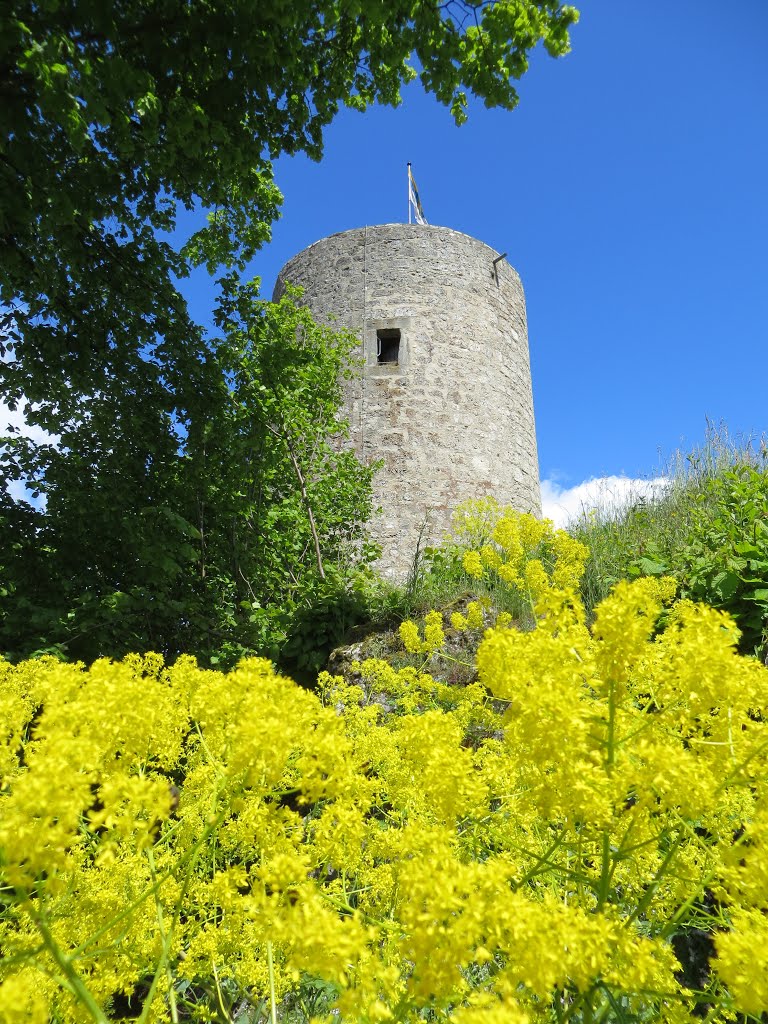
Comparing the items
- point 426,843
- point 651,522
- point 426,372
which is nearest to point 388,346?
point 426,372

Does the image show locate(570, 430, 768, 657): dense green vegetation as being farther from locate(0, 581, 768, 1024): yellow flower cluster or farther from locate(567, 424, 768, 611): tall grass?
locate(0, 581, 768, 1024): yellow flower cluster

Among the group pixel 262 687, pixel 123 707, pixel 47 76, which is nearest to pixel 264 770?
pixel 262 687

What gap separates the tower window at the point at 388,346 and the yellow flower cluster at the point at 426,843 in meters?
8.93

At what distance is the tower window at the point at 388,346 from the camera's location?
1005 centimetres

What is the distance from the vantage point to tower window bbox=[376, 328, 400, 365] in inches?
396

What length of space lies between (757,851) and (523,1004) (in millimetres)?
559

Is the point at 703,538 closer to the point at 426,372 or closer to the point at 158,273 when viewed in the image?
the point at 158,273

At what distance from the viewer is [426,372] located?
9836 mm

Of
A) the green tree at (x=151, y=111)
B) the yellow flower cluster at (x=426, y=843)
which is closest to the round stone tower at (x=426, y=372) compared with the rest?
the green tree at (x=151, y=111)

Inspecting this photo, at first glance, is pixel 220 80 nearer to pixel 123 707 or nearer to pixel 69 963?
pixel 123 707

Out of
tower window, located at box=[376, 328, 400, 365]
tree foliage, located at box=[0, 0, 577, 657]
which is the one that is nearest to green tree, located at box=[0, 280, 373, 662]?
tree foliage, located at box=[0, 0, 577, 657]

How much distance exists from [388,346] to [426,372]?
110 centimetres

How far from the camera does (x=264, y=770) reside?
1.16m

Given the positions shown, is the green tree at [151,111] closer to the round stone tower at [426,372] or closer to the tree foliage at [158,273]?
the tree foliage at [158,273]
